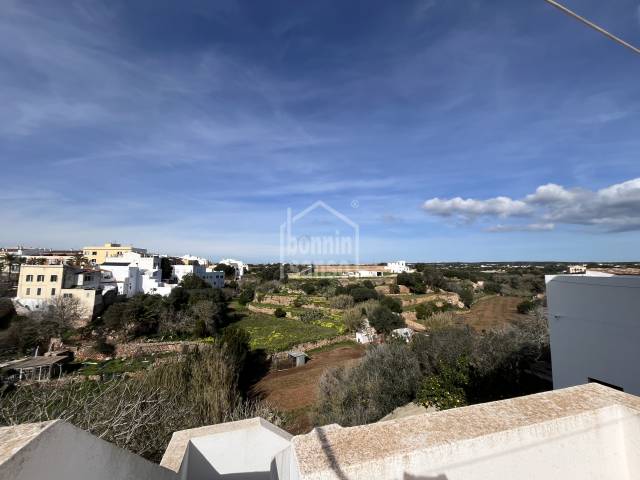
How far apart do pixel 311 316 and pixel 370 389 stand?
1898 cm

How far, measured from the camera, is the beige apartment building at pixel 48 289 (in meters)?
24.2

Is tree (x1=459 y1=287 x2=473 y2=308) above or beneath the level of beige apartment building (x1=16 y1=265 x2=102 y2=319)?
beneath

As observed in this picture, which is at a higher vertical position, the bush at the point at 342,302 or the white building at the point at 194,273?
the white building at the point at 194,273

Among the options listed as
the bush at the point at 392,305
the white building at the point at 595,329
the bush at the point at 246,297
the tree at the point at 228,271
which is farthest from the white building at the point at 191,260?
the white building at the point at 595,329

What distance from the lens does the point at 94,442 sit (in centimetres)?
153

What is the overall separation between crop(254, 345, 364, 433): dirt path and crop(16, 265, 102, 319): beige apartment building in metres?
16.1

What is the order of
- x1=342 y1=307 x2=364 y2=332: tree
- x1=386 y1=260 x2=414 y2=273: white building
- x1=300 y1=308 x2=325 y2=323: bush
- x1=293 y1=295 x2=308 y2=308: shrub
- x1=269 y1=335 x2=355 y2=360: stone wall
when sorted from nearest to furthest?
x1=269 y1=335 x2=355 y2=360: stone wall, x1=342 y1=307 x2=364 y2=332: tree, x1=300 y1=308 x2=325 y2=323: bush, x1=293 y1=295 x2=308 y2=308: shrub, x1=386 y1=260 x2=414 y2=273: white building

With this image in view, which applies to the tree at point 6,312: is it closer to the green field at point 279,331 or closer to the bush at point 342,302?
the green field at point 279,331

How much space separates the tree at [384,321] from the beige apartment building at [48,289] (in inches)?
815

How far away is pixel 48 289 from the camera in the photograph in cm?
2505

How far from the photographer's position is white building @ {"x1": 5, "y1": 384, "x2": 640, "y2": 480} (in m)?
1.28

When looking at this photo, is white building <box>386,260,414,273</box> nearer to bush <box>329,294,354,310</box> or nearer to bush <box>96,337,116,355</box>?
bush <box>329,294,354,310</box>

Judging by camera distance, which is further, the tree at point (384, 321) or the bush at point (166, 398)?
the tree at point (384, 321)

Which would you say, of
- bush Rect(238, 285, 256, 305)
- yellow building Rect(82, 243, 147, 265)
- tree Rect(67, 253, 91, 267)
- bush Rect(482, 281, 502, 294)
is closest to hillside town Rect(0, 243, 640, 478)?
bush Rect(238, 285, 256, 305)
